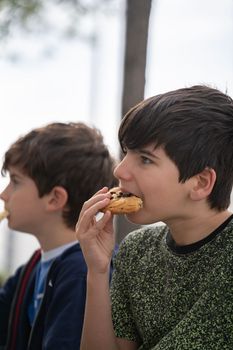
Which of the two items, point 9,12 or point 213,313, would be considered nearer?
point 213,313

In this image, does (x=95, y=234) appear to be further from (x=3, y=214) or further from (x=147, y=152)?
(x=3, y=214)

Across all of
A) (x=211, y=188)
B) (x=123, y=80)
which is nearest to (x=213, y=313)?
(x=211, y=188)

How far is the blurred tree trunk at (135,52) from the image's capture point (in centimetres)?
377

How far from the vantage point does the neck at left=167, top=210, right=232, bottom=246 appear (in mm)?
2008

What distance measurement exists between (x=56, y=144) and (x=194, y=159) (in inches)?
44.4

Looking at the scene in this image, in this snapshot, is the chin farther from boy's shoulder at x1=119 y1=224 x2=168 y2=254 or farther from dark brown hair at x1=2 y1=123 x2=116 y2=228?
dark brown hair at x1=2 y1=123 x2=116 y2=228

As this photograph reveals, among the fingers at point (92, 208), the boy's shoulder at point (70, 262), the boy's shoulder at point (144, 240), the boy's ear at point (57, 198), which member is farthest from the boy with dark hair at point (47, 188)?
the fingers at point (92, 208)

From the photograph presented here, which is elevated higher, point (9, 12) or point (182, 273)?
point (9, 12)

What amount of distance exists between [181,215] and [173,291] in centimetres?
24

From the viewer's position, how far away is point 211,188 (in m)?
1.95

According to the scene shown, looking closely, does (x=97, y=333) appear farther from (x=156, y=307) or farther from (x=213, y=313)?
(x=213, y=313)

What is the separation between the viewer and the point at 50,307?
255 centimetres

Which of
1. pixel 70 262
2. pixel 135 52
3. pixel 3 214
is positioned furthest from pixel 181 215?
pixel 135 52

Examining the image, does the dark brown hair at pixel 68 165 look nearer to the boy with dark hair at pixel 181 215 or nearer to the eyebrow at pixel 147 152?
the boy with dark hair at pixel 181 215
